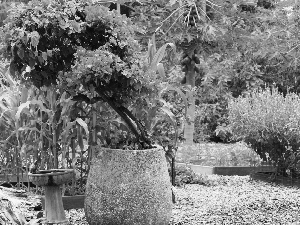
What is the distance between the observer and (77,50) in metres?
4.38

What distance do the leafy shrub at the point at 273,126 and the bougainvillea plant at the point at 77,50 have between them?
3.72 metres

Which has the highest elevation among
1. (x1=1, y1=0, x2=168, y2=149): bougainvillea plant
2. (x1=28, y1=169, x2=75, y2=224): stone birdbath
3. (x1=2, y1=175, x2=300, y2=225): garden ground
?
(x1=1, y1=0, x2=168, y2=149): bougainvillea plant

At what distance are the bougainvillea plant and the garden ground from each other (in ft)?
3.33

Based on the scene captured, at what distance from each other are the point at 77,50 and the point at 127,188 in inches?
44.6

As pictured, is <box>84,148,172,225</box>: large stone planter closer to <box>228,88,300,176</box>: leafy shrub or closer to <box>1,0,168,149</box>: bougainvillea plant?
<box>1,0,168,149</box>: bougainvillea plant

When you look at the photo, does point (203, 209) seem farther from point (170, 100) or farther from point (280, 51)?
point (280, 51)

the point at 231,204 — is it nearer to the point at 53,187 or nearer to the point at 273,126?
the point at 273,126

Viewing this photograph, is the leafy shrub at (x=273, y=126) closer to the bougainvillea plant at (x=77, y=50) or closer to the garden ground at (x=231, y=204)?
the garden ground at (x=231, y=204)

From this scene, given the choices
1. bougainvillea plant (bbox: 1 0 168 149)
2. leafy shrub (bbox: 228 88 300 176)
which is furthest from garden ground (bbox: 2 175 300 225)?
bougainvillea plant (bbox: 1 0 168 149)

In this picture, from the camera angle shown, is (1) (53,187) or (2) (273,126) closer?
(1) (53,187)

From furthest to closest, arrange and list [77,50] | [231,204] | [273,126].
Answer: [273,126]
[231,204]
[77,50]

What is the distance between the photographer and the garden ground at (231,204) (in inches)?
213

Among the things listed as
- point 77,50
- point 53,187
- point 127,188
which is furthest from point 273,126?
point 77,50

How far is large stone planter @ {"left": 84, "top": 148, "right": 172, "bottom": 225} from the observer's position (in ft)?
14.6
